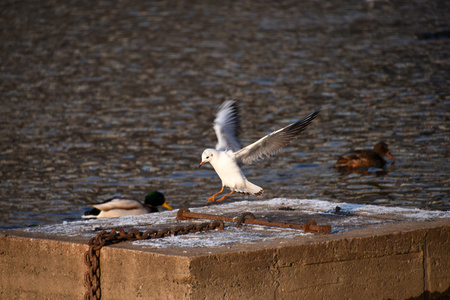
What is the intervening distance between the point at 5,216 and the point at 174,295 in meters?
7.02

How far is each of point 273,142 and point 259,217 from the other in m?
0.93

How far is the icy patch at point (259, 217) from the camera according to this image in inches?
251

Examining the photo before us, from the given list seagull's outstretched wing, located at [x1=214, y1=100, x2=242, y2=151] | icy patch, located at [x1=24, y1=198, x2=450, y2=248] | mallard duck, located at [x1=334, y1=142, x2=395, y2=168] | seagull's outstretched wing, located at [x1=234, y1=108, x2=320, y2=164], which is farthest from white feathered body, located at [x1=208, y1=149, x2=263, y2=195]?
mallard duck, located at [x1=334, y1=142, x2=395, y2=168]

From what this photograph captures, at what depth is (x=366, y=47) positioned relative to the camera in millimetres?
27203

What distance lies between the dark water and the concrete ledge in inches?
195

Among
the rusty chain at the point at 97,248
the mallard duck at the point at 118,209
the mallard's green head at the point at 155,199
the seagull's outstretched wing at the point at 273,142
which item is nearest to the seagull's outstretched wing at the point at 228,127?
the seagull's outstretched wing at the point at 273,142

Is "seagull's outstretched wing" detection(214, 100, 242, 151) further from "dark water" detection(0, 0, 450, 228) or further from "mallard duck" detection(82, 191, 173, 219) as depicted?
"dark water" detection(0, 0, 450, 228)

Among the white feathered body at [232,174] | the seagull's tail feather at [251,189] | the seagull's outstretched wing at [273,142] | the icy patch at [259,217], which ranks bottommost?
the icy patch at [259,217]

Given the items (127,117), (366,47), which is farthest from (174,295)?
(366,47)

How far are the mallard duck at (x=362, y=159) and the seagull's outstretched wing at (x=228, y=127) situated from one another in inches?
218

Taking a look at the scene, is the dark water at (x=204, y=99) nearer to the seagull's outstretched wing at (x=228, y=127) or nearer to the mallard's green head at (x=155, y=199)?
the mallard's green head at (x=155, y=199)

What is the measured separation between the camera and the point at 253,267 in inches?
231

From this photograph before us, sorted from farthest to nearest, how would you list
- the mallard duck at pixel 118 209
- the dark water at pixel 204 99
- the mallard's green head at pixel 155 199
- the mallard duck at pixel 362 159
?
the mallard duck at pixel 362 159 < the dark water at pixel 204 99 < the mallard's green head at pixel 155 199 < the mallard duck at pixel 118 209

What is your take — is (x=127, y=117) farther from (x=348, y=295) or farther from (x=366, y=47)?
(x=348, y=295)
